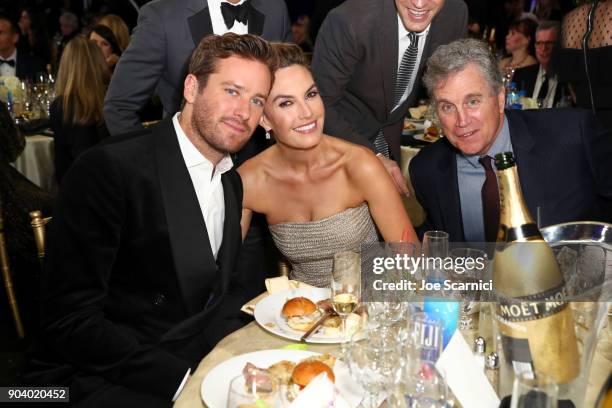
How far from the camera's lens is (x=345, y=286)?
169 centimetres

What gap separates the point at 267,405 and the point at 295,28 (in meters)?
9.66

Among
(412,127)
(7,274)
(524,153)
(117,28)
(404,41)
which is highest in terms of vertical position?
(117,28)

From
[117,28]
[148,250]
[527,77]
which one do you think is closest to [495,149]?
[148,250]

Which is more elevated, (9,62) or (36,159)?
(9,62)

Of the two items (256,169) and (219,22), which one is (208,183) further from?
(219,22)

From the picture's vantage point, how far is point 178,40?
10.0ft

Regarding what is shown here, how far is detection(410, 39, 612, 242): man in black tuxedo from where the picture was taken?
2.41 meters

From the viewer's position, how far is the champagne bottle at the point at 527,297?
1.32 metres

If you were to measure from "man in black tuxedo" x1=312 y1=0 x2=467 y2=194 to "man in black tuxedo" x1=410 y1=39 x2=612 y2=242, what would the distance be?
457 mm

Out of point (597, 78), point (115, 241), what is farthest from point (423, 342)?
point (597, 78)

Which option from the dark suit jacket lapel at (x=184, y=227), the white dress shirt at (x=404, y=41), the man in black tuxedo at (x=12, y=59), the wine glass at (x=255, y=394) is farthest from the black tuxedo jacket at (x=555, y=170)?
the man in black tuxedo at (x=12, y=59)

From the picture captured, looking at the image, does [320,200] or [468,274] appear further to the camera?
[320,200]

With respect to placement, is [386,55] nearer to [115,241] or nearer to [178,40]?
[178,40]

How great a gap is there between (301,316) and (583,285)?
68cm
